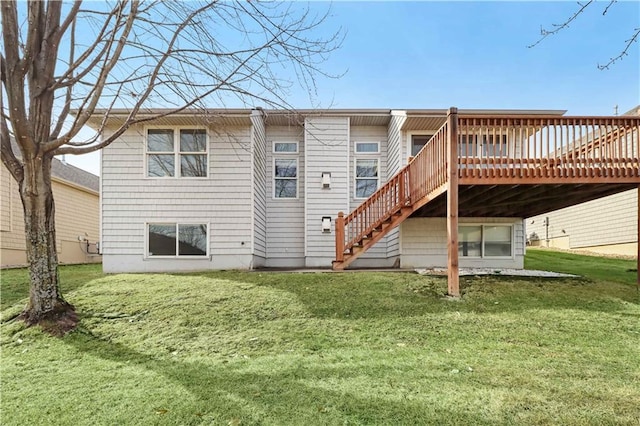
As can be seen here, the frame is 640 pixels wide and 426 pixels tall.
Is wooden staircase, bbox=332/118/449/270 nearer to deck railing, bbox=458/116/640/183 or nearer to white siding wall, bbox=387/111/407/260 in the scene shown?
deck railing, bbox=458/116/640/183

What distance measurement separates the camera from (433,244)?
983cm

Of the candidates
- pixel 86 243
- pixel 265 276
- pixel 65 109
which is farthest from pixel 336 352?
pixel 86 243

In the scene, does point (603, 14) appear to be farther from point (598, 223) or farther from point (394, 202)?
point (598, 223)

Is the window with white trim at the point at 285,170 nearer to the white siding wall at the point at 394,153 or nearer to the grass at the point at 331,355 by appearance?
the white siding wall at the point at 394,153

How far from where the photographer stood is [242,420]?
279 centimetres

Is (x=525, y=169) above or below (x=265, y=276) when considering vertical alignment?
above

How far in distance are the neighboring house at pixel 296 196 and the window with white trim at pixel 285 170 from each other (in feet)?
0.10

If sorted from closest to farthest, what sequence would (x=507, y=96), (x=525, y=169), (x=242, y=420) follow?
1. (x=242, y=420)
2. (x=525, y=169)
3. (x=507, y=96)

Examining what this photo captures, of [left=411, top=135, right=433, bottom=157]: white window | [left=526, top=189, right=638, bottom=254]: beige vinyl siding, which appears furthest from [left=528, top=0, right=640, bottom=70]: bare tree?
[left=526, top=189, right=638, bottom=254]: beige vinyl siding

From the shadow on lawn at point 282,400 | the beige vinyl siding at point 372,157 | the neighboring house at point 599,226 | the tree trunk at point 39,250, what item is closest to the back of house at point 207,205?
the beige vinyl siding at point 372,157

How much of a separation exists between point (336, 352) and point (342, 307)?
1556mm

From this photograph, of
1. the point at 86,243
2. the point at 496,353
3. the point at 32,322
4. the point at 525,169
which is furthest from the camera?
the point at 86,243

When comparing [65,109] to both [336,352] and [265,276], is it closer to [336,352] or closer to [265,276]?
[265,276]

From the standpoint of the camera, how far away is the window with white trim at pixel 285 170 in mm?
11312
